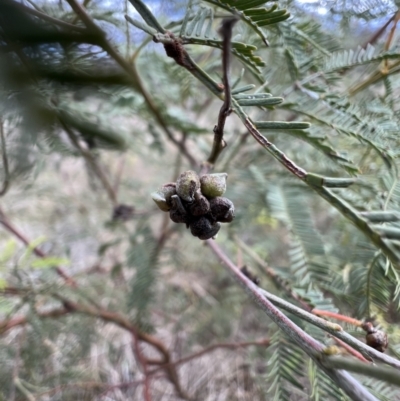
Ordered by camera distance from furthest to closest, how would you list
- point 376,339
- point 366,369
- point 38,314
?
1. point 38,314
2. point 376,339
3. point 366,369

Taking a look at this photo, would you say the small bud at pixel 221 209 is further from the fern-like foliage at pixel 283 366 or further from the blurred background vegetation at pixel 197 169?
the fern-like foliage at pixel 283 366

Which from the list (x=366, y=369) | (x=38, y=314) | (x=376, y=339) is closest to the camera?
(x=366, y=369)

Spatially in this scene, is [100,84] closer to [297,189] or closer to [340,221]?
[297,189]

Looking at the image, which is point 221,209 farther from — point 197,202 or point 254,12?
point 254,12

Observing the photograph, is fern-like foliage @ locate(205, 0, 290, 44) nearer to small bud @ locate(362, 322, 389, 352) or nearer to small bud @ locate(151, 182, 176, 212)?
small bud @ locate(151, 182, 176, 212)

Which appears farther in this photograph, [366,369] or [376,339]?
[376,339]

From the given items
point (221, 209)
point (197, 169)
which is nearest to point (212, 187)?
point (221, 209)

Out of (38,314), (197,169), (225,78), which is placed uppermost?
(225,78)

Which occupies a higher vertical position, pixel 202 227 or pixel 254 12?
pixel 254 12
